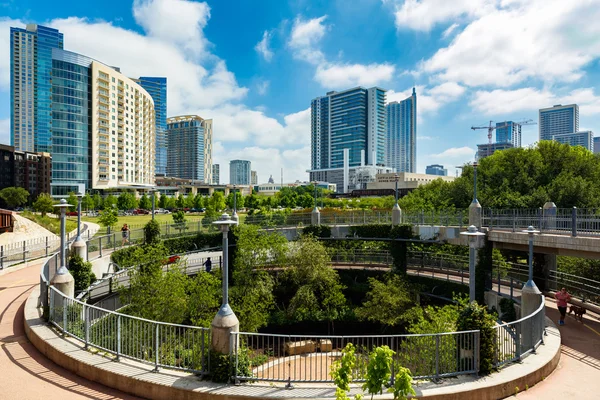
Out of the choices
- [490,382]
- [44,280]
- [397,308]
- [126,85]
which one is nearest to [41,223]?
[44,280]

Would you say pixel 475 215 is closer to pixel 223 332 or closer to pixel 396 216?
pixel 396 216

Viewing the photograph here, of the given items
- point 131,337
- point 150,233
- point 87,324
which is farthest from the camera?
point 150,233

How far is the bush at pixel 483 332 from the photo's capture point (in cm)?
873

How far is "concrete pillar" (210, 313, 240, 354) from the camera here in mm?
8336

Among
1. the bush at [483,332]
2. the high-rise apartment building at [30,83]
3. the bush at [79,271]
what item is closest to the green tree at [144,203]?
the bush at [79,271]

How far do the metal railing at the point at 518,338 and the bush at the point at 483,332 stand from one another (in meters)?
0.24

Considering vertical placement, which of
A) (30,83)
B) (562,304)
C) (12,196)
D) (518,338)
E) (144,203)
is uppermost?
(30,83)

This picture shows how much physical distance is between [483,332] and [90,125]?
337ft

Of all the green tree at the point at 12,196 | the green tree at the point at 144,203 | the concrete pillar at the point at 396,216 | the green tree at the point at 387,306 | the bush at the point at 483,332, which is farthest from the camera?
the green tree at the point at 144,203

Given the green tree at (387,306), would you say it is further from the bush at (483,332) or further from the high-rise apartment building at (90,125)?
the high-rise apartment building at (90,125)

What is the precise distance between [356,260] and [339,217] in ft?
15.5

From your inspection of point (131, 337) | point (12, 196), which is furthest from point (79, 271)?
point (12, 196)

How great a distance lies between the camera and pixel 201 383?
7938mm

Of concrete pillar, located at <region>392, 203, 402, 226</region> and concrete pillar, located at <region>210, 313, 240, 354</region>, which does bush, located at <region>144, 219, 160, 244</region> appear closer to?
concrete pillar, located at <region>210, 313, 240, 354</region>
